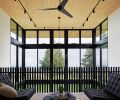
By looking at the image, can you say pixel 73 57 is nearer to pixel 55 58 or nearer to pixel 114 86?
→ pixel 55 58

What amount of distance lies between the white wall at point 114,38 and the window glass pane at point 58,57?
4.32m

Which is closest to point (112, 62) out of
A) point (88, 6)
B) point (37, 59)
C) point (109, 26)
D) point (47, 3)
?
point (109, 26)

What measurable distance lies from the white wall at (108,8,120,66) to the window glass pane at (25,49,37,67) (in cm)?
545

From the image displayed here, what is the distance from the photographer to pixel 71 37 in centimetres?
1317

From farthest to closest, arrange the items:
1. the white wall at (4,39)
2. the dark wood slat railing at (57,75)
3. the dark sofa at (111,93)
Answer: the white wall at (4,39) → the dark wood slat railing at (57,75) → the dark sofa at (111,93)

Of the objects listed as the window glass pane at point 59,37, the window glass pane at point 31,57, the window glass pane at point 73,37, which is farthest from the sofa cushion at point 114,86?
the window glass pane at point 31,57

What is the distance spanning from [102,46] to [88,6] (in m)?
3.74

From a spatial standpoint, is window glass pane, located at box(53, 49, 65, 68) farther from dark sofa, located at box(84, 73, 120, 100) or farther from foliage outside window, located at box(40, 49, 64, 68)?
dark sofa, located at box(84, 73, 120, 100)

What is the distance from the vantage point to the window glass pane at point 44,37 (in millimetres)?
13031

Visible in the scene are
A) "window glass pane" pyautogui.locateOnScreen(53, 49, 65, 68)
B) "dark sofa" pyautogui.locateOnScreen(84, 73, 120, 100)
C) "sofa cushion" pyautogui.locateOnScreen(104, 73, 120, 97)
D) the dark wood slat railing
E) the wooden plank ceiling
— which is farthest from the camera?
"window glass pane" pyautogui.locateOnScreen(53, 49, 65, 68)

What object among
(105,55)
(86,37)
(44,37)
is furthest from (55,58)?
(105,55)

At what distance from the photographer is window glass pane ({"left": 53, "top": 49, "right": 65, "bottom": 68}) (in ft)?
42.7

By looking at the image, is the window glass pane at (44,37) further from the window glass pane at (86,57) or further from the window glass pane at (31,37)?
the window glass pane at (86,57)

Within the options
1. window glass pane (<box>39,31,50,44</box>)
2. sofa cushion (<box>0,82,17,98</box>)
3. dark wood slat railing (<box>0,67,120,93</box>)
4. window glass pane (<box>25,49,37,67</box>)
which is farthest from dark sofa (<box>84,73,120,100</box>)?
window glass pane (<box>25,49,37,67</box>)
